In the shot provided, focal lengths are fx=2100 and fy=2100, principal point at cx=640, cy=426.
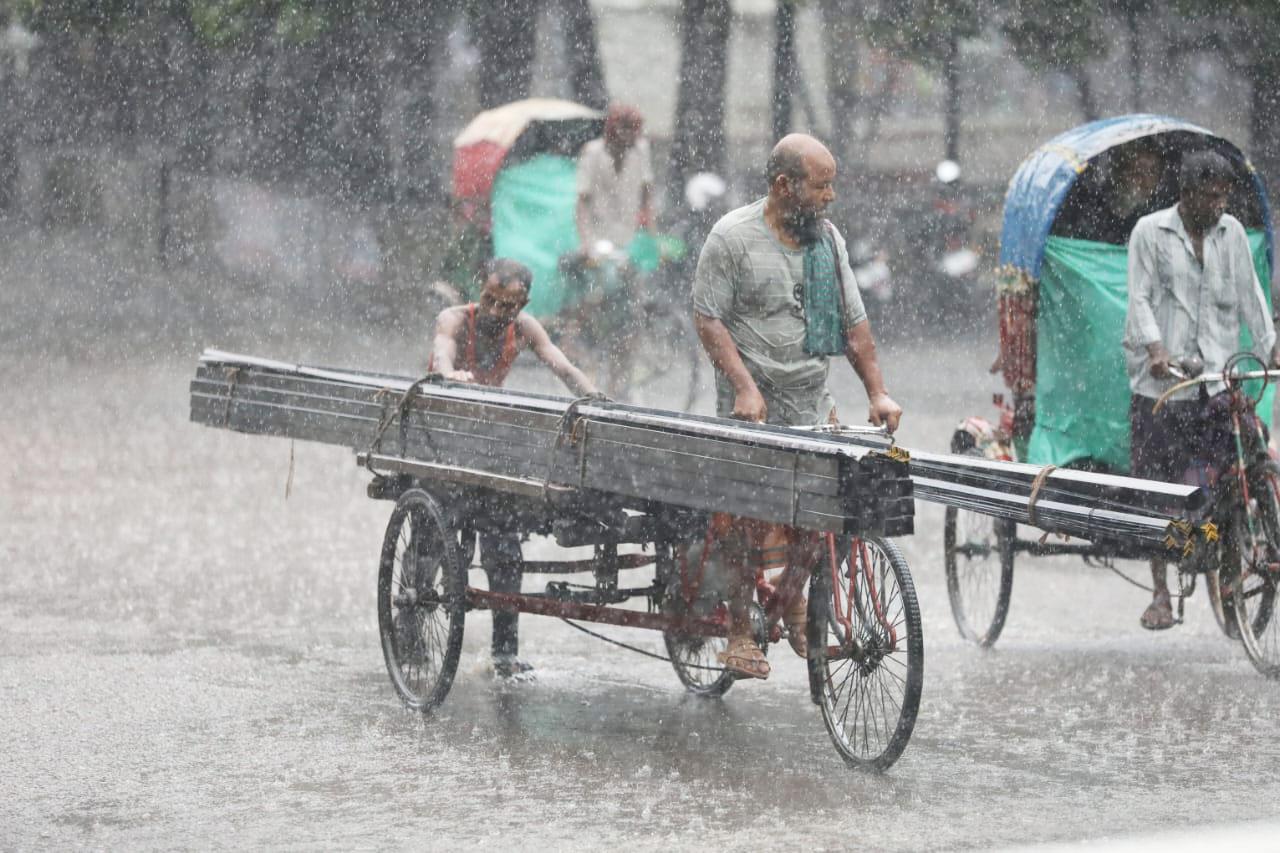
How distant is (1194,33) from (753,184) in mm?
6465

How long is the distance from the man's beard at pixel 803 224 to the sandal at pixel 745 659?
52.6 inches

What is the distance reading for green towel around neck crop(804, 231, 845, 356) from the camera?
6785 millimetres

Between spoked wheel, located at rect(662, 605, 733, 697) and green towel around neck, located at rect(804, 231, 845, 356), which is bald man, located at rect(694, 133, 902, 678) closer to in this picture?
green towel around neck, located at rect(804, 231, 845, 356)

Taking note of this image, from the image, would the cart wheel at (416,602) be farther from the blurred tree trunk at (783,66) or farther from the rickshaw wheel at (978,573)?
the blurred tree trunk at (783,66)

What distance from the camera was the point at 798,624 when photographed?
253 inches

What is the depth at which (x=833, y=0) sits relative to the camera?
23.4m

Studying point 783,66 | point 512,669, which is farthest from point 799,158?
point 783,66

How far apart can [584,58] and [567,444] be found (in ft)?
→ 62.1

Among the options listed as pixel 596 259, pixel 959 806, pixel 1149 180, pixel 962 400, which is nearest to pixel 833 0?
pixel 962 400

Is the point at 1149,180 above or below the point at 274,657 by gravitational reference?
above

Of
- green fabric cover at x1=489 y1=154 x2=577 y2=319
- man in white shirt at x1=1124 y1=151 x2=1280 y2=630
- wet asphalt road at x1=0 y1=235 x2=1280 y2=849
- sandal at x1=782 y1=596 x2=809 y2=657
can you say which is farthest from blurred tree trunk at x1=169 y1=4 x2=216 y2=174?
sandal at x1=782 y1=596 x2=809 y2=657

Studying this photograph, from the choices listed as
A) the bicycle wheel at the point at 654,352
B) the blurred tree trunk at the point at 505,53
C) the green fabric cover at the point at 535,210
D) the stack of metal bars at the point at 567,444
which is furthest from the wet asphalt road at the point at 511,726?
the blurred tree trunk at the point at 505,53

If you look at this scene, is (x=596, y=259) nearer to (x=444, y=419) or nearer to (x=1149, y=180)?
(x=1149, y=180)

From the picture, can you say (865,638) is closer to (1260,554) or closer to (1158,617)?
(1260,554)
